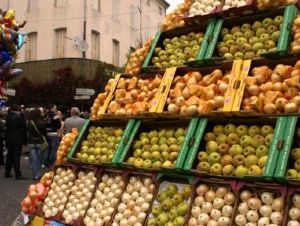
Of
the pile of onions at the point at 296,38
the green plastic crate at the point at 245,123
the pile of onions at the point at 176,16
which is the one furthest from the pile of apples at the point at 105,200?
the pile of onions at the point at 296,38

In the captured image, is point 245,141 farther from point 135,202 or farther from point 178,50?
point 178,50

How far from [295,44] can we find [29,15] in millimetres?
30773

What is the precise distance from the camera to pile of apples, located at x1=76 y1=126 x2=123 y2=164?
6043 mm

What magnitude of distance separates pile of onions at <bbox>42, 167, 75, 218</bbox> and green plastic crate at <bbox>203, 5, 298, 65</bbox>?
232 cm

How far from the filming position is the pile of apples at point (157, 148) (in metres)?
5.28

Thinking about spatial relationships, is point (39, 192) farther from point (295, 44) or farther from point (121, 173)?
point (295, 44)

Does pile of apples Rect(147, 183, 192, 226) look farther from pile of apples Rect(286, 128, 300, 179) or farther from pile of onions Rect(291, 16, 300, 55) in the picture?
pile of onions Rect(291, 16, 300, 55)

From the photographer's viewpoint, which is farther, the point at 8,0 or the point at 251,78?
the point at 8,0

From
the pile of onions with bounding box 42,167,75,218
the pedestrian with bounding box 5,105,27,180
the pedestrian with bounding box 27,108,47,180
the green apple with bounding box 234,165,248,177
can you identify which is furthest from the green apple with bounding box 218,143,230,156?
the pedestrian with bounding box 5,105,27,180

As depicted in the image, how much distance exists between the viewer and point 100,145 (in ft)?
20.5

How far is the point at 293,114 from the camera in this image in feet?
14.6

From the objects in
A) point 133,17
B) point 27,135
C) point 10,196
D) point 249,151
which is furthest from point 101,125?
point 133,17

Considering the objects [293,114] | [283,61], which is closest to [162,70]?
[283,61]

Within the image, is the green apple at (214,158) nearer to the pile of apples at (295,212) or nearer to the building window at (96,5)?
the pile of apples at (295,212)
